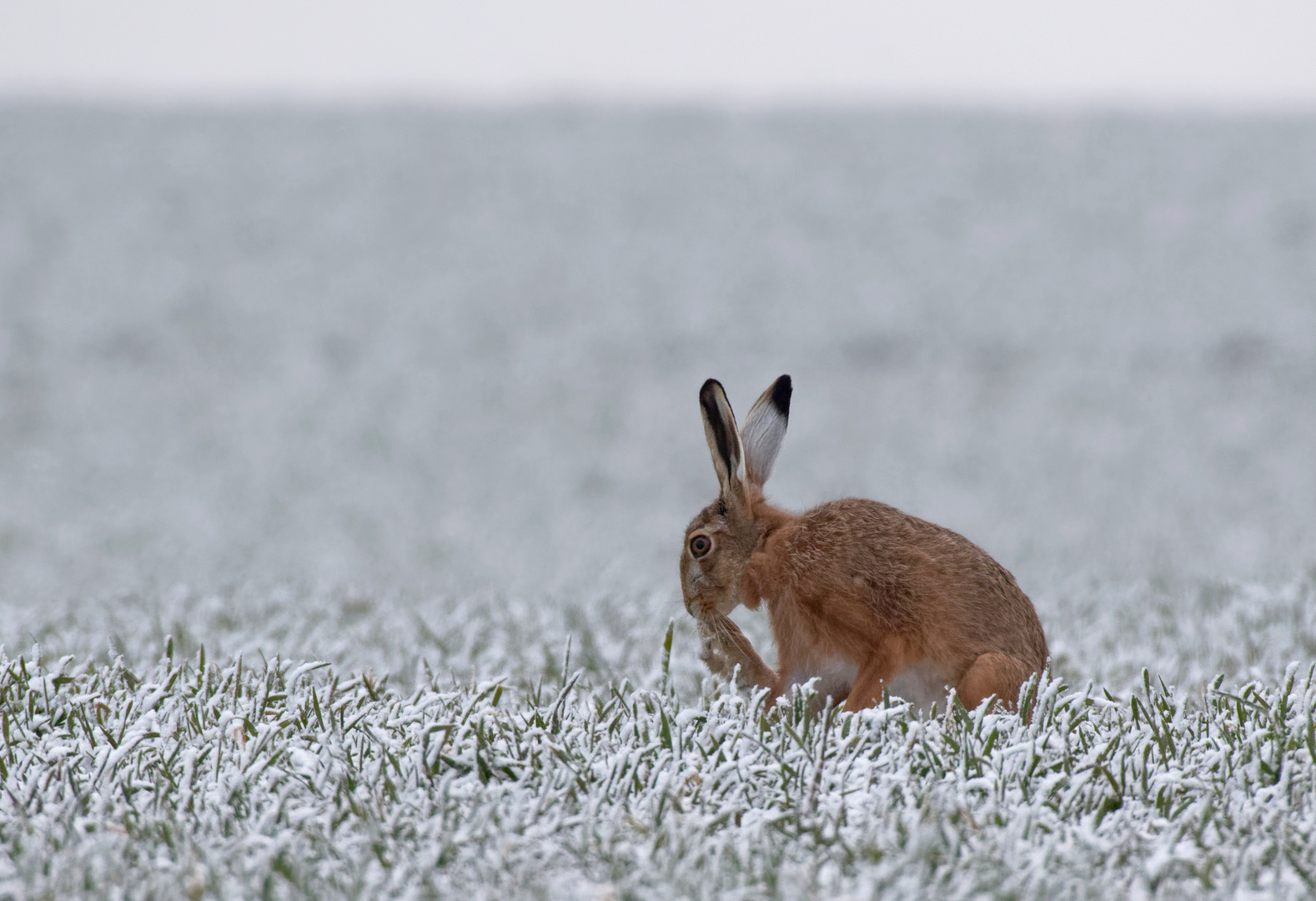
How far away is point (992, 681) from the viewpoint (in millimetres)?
3711

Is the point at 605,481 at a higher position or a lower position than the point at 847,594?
lower

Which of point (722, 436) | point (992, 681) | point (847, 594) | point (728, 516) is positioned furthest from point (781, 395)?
point (992, 681)

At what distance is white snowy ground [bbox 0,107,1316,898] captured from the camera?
2.82 meters

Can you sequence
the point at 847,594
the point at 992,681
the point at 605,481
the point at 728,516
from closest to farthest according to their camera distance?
1. the point at 992,681
2. the point at 847,594
3. the point at 728,516
4. the point at 605,481

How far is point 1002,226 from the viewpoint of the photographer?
25.0 meters

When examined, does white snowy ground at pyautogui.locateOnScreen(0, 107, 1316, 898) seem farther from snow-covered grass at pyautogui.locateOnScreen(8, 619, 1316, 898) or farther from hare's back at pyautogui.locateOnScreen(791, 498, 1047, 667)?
hare's back at pyautogui.locateOnScreen(791, 498, 1047, 667)

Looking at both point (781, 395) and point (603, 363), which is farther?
point (603, 363)

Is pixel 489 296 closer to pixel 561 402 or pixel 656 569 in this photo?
pixel 561 402

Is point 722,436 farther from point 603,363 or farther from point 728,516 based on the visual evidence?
point 603,363

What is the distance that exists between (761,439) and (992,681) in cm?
A: 118

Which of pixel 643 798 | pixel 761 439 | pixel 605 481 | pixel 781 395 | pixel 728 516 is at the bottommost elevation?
pixel 605 481

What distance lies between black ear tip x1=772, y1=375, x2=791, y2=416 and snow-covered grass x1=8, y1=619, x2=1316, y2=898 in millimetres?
958

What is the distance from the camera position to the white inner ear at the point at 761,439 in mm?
4344

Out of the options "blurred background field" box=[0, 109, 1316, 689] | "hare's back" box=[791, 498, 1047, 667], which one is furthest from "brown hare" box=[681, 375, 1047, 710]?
"blurred background field" box=[0, 109, 1316, 689]
